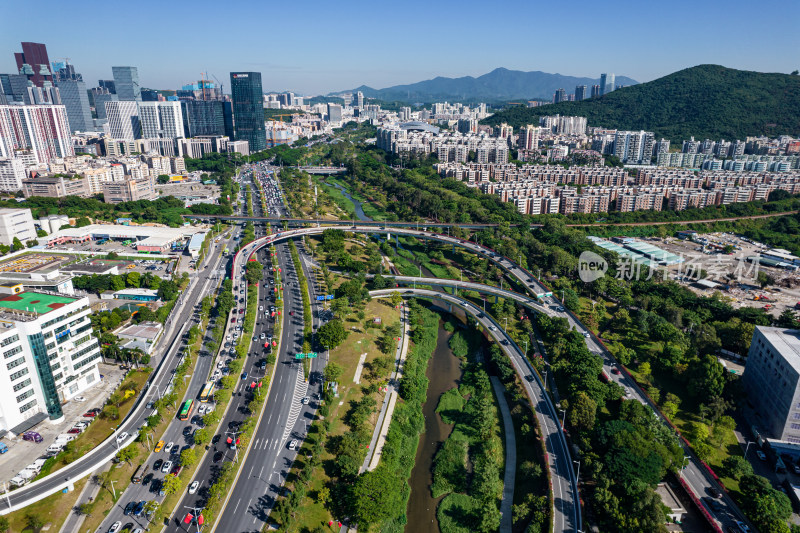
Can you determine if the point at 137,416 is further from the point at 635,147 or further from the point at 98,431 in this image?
the point at 635,147

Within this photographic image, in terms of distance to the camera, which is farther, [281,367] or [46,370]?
[281,367]

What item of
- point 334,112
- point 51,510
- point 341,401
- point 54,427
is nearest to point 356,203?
point 341,401

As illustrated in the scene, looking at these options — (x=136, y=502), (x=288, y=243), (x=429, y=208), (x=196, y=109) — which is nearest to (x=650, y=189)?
(x=429, y=208)

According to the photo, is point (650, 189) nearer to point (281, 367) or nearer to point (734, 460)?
point (734, 460)

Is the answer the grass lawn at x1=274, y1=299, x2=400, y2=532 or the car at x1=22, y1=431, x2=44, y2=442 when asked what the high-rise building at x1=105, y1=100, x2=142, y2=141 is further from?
the car at x1=22, y1=431, x2=44, y2=442

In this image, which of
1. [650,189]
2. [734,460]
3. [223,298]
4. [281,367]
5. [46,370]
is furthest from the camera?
[650,189]

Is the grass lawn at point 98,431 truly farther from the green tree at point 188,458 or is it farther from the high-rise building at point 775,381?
the high-rise building at point 775,381
